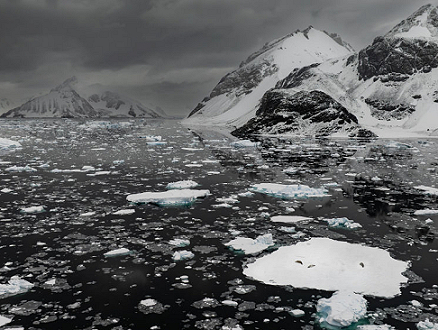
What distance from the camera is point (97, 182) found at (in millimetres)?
18906

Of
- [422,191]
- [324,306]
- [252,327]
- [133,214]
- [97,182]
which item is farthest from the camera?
[97,182]

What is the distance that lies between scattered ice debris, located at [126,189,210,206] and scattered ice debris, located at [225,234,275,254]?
4.81 metres

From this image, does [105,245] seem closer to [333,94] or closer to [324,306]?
[324,306]

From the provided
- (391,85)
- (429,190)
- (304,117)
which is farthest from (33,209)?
(391,85)

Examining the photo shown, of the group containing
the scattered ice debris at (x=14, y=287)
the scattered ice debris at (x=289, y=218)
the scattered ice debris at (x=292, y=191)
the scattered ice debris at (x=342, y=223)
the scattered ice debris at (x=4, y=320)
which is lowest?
the scattered ice debris at (x=4, y=320)

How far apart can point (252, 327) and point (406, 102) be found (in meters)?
101

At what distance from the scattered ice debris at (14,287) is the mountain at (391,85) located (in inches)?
2500

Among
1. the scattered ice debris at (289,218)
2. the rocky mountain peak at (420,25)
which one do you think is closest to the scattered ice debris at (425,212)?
the scattered ice debris at (289,218)

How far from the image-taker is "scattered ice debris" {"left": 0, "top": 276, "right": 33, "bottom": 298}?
24.5 ft

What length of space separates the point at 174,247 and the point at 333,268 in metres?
4.17

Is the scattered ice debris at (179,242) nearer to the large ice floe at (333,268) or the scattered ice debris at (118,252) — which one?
the scattered ice debris at (118,252)

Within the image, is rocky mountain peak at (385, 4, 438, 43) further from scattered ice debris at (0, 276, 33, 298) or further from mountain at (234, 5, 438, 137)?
scattered ice debris at (0, 276, 33, 298)

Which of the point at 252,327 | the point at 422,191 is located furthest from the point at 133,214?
the point at 422,191

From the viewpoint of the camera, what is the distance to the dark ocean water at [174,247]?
268 inches
